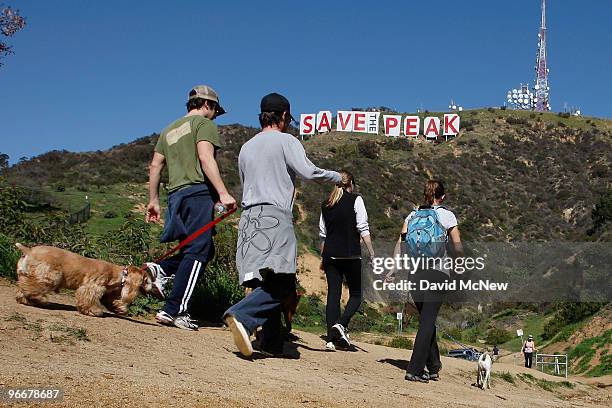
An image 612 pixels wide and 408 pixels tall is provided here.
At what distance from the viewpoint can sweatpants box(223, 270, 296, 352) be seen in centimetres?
543

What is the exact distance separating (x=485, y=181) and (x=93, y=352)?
212 feet

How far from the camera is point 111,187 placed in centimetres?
4059

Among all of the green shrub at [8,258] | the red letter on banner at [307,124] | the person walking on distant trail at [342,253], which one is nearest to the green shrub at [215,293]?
the person walking on distant trail at [342,253]

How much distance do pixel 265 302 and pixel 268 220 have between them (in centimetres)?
62

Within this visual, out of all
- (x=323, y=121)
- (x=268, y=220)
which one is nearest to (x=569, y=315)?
(x=268, y=220)

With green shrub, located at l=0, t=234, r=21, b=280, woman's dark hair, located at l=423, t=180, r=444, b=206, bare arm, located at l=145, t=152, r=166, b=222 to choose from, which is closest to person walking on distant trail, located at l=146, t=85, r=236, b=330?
bare arm, located at l=145, t=152, r=166, b=222

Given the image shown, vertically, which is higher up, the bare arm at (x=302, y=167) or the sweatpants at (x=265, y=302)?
the bare arm at (x=302, y=167)

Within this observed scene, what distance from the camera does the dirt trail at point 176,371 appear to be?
13.5ft

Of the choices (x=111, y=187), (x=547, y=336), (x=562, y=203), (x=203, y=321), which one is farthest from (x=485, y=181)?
(x=203, y=321)

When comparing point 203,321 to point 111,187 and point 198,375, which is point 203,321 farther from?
point 111,187

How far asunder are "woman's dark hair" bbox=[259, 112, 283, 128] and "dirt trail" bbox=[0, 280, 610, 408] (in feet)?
6.13

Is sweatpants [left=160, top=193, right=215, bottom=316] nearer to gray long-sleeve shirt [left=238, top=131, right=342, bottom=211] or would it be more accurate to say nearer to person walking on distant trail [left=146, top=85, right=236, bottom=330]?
person walking on distant trail [left=146, top=85, right=236, bottom=330]

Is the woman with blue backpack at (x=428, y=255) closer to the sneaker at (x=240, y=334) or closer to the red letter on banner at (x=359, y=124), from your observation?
the sneaker at (x=240, y=334)

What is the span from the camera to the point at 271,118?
5.88 metres
